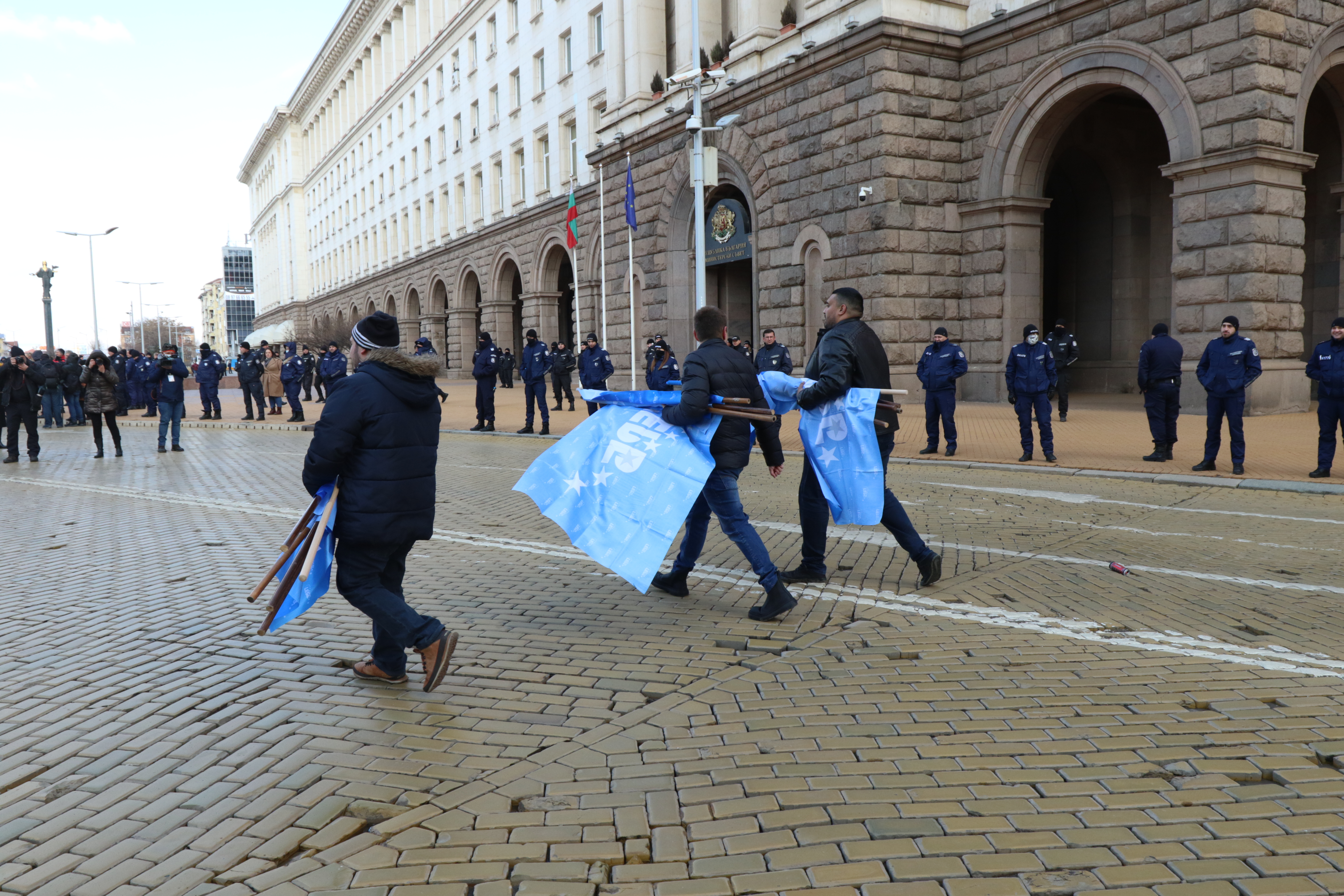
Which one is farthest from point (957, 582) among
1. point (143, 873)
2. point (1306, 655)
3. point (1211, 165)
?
point (1211, 165)

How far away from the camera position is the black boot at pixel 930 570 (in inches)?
258

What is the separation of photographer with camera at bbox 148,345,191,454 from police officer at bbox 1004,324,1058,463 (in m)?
14.7

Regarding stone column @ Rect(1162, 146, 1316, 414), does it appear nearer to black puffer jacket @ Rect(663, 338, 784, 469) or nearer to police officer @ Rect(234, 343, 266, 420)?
black puffer jacket @ Rect(663, 338, 784, 469)

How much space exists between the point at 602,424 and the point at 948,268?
17485mm

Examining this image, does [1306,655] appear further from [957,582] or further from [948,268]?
[948,268]

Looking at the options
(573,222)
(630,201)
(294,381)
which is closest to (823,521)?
(630,201)

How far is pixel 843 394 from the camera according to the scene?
662cm

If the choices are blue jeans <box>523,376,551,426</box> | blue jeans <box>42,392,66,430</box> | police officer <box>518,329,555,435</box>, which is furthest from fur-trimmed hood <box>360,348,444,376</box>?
blue jeans <box>42,392,66,430</box>

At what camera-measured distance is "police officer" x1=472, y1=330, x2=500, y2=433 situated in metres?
19.7

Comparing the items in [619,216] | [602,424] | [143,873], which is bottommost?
[143,873]

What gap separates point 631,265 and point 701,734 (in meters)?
25.8

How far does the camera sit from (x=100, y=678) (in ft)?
16.5

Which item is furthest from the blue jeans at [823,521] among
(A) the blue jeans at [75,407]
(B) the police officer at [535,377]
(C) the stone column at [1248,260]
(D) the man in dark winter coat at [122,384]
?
(D) the man in dark winter coat at [122,384]

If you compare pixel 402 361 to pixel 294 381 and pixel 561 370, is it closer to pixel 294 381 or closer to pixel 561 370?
pixel 561 370
